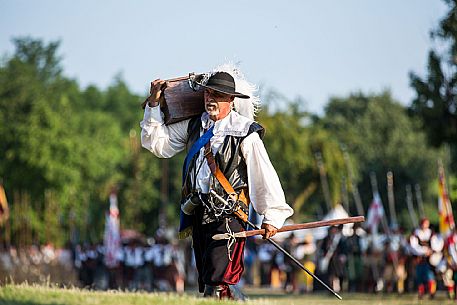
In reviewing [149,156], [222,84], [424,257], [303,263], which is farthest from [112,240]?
[149,156]

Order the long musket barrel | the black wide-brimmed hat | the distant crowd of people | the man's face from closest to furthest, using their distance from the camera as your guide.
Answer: the long musket barrel
the black wide-brimmed hat
the man's face
the distant crowd of people

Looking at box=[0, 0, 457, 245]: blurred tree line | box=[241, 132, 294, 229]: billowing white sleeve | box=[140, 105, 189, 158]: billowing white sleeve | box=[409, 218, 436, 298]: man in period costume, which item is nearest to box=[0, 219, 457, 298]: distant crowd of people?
box=[409, 218, 436, 298]: man in period costume

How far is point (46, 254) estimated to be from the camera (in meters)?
45.8

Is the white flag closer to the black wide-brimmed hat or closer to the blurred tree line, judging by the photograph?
the blurred tree line

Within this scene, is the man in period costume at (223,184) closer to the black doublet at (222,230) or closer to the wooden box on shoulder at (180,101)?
the black doublet at (222,230)

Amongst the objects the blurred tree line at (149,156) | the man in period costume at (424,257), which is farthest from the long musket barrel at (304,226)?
the blurred tree line at (149,156)

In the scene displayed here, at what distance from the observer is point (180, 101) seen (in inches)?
404

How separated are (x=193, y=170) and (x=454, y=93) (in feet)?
72.1

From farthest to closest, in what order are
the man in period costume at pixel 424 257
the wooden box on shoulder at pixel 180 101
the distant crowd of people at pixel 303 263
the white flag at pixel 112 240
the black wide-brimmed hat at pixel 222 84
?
the white flag at pixel 112 240 → the distant crowd of people at pixel 303 263 → the man in period costume at pixel 424 257 → the wooden box on shoulder at pixel 180 101 → the black wide-brimmed hat at pixel 222 84

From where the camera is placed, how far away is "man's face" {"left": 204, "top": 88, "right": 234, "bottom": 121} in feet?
32.6

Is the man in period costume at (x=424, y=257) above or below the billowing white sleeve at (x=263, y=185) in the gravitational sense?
below

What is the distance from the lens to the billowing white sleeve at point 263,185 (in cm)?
960

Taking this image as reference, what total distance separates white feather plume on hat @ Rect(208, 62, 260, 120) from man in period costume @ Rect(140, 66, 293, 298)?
0.06 ft

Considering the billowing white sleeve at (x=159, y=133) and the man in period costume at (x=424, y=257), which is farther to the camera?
the man in period costume at (x=424, y=257)
